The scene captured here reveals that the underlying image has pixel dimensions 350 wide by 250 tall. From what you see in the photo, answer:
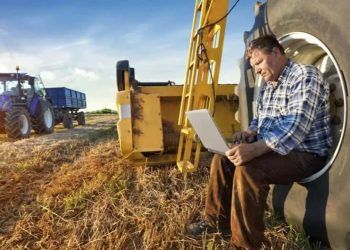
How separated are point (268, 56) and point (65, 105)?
16232 millimetres

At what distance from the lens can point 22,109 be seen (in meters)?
11.5

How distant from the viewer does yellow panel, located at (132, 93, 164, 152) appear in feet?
15.6

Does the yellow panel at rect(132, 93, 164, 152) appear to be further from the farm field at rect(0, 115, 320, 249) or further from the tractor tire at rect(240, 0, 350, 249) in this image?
the tractor tire at rect(240, 0, 350, 249)

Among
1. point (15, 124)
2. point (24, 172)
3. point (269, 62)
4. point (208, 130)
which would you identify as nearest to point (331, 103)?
point (269, 62)

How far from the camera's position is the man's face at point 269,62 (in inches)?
101

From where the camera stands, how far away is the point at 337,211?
2234 mm

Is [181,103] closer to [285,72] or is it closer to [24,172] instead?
[285,72]

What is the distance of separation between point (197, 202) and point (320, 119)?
1.41 metres

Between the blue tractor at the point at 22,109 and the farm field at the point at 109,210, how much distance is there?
236 inches

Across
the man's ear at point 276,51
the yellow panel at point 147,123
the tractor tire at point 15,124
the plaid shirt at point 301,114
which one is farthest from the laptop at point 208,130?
the tractor tire at point 15,124

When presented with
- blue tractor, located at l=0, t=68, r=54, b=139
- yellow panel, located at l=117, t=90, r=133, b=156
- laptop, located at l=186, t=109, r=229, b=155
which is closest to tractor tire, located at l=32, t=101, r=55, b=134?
blue tractor, located at l=0, t=68, r=54, b=139

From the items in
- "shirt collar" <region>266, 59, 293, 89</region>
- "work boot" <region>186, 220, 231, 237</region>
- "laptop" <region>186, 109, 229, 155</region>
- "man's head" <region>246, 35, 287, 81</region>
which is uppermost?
"man's head" <region>246, 35, 287, 81</region>

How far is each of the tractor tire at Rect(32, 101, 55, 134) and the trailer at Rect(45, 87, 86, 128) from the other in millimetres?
2438

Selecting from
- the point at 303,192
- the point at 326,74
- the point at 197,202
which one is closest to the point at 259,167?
the point at 303,192
